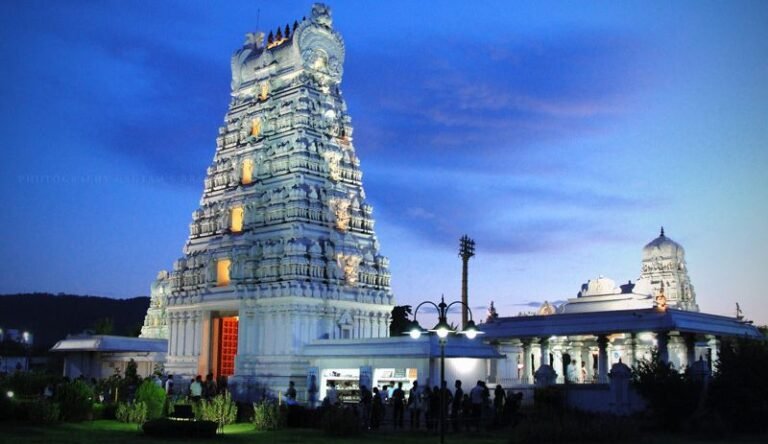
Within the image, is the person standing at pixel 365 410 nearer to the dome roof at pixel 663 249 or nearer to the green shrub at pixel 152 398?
the green shrub at pixel 152 398

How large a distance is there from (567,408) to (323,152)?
919 inches

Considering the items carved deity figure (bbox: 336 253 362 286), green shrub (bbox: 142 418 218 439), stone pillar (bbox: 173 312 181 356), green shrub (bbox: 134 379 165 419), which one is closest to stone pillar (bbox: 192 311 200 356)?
stone pillar (bbox: 173 312 181 356)

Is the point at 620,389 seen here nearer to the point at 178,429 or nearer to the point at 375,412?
the point at 375,412

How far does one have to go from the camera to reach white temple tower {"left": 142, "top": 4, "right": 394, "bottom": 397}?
46031 mm

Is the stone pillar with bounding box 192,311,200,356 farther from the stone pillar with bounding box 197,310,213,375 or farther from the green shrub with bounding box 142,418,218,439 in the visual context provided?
the green shrub with bounding box 142,418,218,439

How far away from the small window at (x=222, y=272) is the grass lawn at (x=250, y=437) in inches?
710

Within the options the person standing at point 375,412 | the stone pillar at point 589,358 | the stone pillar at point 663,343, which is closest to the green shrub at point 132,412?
the person standing at point 375,412

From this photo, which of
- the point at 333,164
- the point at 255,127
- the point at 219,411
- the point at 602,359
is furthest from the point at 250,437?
the point at 255,127

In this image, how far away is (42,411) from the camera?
106ft

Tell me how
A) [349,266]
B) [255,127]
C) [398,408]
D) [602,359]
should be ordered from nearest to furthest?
[398,408] → [602,359] → [349,266] → [255,127]

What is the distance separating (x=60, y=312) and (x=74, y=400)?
448 feet

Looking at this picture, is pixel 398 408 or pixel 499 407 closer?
pixel 499 407

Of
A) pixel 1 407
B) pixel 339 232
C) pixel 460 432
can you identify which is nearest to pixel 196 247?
pixel 339 232

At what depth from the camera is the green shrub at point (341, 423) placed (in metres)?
29.8
